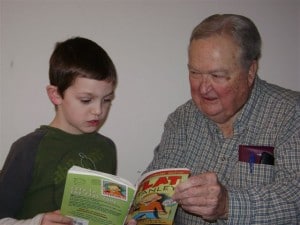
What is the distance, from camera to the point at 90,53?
3.67 feet

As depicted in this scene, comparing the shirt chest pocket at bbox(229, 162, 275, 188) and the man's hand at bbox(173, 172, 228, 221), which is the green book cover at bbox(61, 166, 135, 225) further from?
the shirt chest pocket at bbox(229, 162, 275, 188)

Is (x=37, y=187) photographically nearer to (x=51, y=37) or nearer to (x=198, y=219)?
(x=198, y=219)

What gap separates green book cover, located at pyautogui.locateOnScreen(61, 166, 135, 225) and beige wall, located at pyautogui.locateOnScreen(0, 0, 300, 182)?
2.03 ft

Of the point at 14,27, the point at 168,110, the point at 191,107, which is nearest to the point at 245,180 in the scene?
the point at 191,107

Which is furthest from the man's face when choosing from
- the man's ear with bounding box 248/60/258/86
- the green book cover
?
the green book cover

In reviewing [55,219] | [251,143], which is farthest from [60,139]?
[251,143]

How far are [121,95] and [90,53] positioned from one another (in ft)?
1.32

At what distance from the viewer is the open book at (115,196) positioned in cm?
87

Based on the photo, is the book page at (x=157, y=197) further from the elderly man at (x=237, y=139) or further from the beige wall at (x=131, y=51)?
the beige wall at (x=131, y=51)

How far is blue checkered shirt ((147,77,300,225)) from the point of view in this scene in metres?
0.90

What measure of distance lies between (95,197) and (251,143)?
1.84 feet

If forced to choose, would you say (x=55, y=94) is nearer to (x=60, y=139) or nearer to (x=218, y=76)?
(x=60, y=139)

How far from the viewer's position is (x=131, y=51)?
1453 millimetres

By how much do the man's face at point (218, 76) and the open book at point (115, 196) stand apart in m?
0.32
